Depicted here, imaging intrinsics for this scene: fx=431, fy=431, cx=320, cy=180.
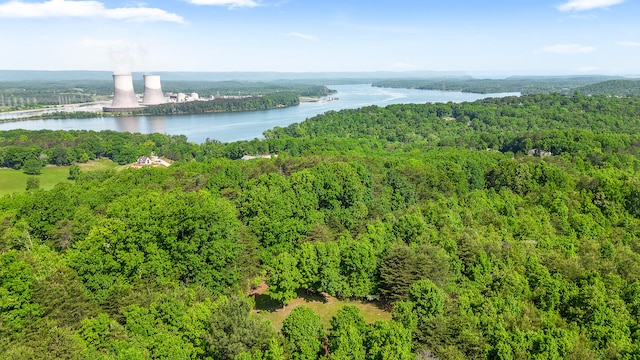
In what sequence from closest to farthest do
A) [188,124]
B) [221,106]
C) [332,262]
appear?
[332,262]
[188,124]
[221,106]

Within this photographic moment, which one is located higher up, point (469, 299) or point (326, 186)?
point (326, 186)

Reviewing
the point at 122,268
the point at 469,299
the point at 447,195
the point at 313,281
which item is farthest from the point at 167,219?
the point at 447,195

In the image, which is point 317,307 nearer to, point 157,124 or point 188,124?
point 188,124

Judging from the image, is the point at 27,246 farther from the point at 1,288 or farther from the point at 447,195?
the point at 447,195

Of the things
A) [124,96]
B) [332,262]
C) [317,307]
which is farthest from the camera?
[124,96]

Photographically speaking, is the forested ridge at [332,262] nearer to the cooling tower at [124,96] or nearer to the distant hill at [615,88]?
the cooling tower at [124,96]

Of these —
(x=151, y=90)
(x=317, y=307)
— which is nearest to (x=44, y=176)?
(x=317, y=307)
